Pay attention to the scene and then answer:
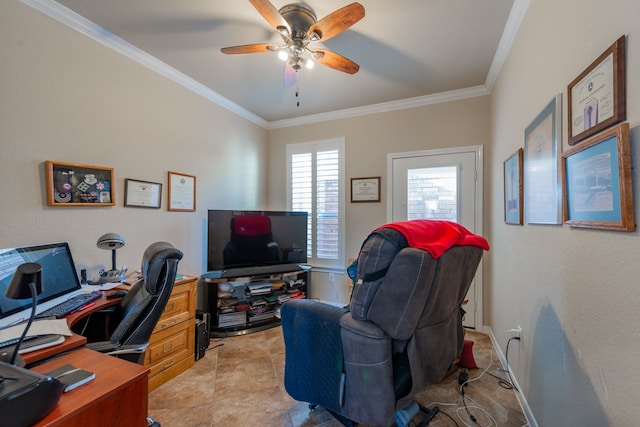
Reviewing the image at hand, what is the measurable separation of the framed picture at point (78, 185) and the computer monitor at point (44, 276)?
0.33m

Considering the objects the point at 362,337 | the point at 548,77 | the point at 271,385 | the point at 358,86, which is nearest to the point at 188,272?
the point at 271,385

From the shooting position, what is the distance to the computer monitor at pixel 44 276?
52.0 inches

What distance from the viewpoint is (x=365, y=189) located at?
3.53m

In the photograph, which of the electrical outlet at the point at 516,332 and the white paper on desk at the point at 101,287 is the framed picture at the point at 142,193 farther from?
the electrical outlet at the point at 516,332

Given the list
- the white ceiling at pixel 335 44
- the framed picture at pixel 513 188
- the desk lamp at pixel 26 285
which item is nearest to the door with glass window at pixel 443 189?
the white ceiling at pixel 335 44

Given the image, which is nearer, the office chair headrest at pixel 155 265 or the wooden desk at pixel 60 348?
the wooden desk at pixel 60 348

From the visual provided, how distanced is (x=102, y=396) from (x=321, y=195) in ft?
10.3

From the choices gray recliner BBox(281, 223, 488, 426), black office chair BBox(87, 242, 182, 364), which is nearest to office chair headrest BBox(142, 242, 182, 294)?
black office chair BBox(87, 242, 182, 364)

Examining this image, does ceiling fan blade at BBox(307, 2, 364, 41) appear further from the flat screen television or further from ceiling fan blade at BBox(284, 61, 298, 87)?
the flat screen television

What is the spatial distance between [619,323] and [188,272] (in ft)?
10.1

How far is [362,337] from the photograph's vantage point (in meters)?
1.33

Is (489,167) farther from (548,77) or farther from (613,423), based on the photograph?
(613,423)

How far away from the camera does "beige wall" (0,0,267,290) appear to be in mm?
1674

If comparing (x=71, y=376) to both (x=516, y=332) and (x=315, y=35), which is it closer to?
(x=315, y=35)
